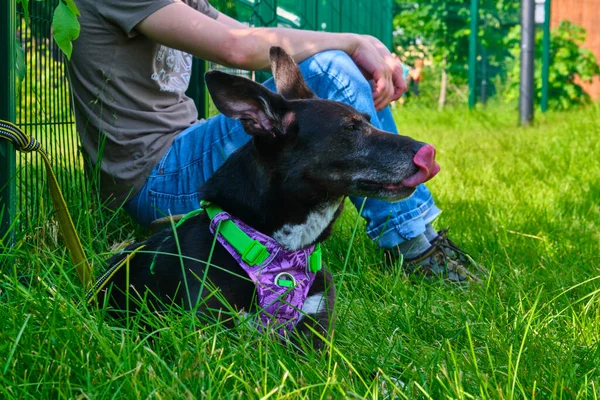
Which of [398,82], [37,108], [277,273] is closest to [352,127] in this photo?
[277,273]

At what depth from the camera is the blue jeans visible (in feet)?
9.60

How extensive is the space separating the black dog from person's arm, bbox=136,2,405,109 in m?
0.54

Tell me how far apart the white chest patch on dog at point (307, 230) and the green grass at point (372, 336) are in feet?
0.74

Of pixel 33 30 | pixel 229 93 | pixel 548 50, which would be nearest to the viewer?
pixel 229 93

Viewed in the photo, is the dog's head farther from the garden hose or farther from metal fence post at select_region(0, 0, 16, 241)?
metal fence post at select_region(0, 0, 16, 241)

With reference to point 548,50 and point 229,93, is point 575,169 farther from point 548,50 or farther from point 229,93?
point 548,50

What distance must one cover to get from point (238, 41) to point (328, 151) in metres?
0.71

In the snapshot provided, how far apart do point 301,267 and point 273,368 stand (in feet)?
1.88

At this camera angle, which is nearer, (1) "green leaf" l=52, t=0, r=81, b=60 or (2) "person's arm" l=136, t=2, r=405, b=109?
(1) "green leaf" l=52, t=0, r=81, b=60

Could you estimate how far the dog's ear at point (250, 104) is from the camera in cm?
217

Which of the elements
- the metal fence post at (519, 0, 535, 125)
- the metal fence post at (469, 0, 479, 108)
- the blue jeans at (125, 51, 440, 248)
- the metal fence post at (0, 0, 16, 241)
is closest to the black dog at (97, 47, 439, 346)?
the metal fence post at (0, 0, 16, 241)

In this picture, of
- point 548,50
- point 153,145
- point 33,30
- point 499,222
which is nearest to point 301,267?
point 153,145

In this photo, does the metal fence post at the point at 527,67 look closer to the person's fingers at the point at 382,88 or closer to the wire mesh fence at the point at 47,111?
the person's fingers at the point at 382,88

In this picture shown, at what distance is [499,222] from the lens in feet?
12.7
